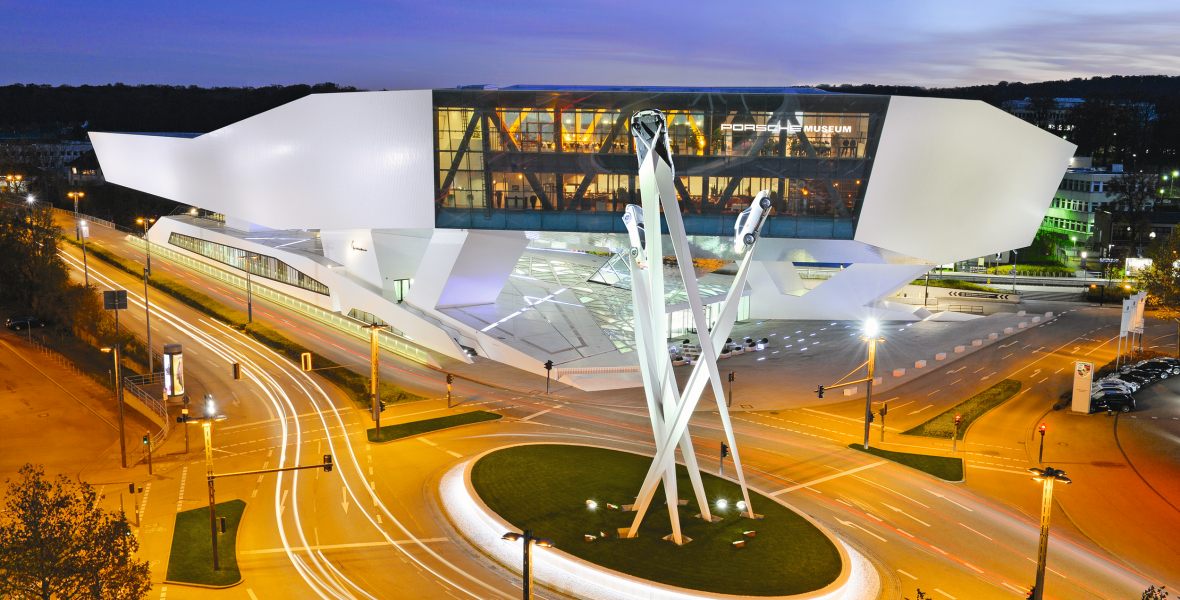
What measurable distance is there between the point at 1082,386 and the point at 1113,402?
1.93 metres

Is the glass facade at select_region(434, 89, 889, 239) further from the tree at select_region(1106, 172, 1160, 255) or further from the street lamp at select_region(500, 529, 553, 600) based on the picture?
the tree at select_region(1106, 172, 1160, 255)

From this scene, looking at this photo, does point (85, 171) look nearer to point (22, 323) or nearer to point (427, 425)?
point (22, 323)

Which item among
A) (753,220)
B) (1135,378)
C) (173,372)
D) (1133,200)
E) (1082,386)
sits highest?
(1133,200)

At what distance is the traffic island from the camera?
26.8 metres

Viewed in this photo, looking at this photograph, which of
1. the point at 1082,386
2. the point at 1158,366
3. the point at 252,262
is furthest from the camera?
the point at 252,262

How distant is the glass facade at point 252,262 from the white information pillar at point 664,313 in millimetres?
38204

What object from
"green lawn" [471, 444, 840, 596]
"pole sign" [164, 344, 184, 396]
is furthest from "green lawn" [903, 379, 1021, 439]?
"pole sign" [164, 344, 184, 396]

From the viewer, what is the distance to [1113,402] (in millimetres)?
44594

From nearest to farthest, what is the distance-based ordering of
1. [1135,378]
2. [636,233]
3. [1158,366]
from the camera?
[636,233]
[1135,378]
[1158,366]

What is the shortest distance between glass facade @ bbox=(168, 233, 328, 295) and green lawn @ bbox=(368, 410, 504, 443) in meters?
23.6

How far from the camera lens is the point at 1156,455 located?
38.4 m

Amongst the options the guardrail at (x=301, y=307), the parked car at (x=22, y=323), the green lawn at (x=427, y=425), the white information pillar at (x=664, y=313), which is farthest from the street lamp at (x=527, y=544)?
the parked car at (x=22, y=323)

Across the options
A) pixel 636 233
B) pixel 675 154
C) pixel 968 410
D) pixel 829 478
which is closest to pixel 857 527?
pixel 829 478

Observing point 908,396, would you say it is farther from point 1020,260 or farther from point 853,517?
point 1020,260
